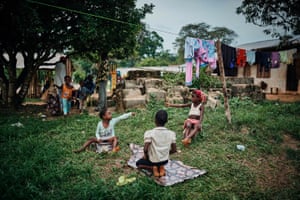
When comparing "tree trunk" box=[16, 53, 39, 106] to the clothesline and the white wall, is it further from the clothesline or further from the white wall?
the white wall

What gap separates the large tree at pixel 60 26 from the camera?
6895 mm

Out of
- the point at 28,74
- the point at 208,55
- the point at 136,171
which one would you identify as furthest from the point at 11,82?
the point at 136,171

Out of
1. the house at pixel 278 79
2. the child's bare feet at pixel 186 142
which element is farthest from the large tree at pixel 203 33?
the child's bare feet at pixel 186 142

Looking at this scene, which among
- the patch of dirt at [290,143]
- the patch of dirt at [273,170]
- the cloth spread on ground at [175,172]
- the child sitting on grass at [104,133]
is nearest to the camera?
the cloth spread on ground at [175,172]

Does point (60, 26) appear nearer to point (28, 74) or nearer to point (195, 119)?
point (28, 74)

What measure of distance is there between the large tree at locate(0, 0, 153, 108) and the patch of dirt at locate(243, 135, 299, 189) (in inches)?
216

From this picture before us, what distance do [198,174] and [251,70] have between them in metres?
15.6

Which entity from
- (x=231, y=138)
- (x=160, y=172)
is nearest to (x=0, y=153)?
(x=160, y=172)

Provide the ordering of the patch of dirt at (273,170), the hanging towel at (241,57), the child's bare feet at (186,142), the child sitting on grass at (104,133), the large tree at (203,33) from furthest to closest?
the large tree at (203,33)
the hanging towel at (241,57)
the child's bare feet at (186,142)
the child sitting on grass at (104,133)
the patch of dirt at (273,170)

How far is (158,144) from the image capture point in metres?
3.32

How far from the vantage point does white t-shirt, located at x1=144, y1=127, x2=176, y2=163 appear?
130 inches

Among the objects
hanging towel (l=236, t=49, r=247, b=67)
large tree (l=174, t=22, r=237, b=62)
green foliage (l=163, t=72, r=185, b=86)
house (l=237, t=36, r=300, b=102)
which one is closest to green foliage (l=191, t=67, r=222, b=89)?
green foliage (l=163, t=72, r=185, b=86)

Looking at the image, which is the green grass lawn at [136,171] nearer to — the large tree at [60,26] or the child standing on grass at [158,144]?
the child standing on grass at [158,144]

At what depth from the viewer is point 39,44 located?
9.38 meters
